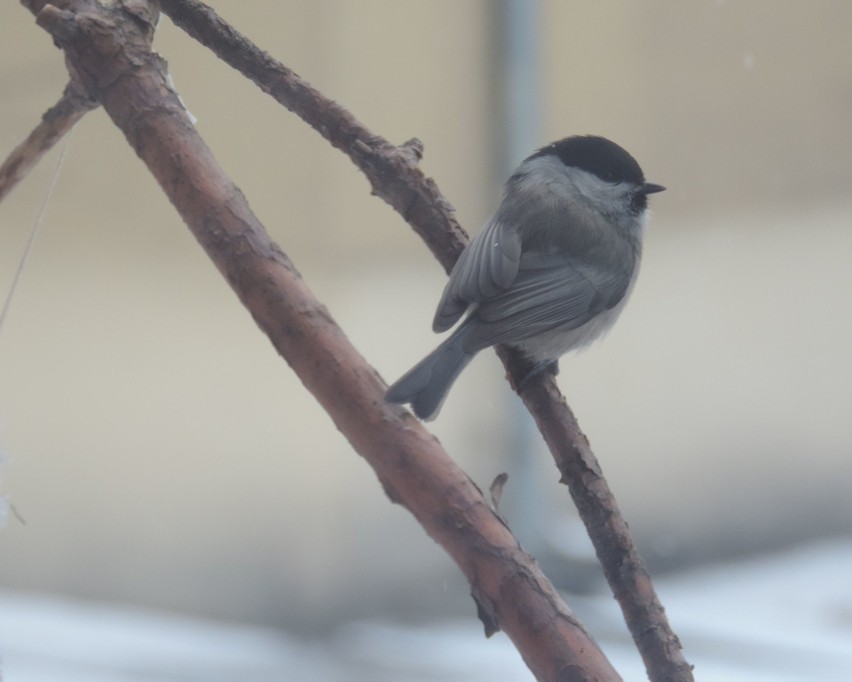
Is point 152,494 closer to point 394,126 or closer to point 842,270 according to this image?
point 394,126

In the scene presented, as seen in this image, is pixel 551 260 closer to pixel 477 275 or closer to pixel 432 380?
pixel 477 275

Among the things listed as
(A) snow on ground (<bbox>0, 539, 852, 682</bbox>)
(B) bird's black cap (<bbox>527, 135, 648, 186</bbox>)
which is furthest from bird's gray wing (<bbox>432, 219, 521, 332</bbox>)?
(A) snow on ground (<bbox>0, 539, 852, 682</bbox>)

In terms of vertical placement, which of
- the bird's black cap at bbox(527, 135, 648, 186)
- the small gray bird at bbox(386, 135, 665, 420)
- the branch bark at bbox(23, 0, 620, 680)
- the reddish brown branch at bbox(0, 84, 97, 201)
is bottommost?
the branch bark at bbox(23, 0, 620, 680)

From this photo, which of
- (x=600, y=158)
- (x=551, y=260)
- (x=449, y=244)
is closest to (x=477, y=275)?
(x=449, y=244)

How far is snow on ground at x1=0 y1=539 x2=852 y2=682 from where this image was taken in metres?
1.65

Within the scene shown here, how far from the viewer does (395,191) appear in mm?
1030

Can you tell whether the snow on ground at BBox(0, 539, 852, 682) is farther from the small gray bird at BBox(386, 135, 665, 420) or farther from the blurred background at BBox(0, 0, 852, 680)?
Answer: the small gray bird at BBox(386, 135, 665, 420)

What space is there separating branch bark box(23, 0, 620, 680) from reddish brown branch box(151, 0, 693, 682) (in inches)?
3.6

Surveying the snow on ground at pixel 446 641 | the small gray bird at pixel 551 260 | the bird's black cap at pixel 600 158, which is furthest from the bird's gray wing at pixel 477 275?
the snow on ground at pixel 446 641

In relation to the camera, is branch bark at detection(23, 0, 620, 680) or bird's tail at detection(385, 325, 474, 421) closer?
branch bark at detection(23, 0, 620, 680)

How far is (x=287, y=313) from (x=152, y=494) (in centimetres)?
131

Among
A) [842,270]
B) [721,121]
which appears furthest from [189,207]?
[842,270]

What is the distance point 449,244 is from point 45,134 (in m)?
0.44

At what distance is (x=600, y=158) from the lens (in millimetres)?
1284
